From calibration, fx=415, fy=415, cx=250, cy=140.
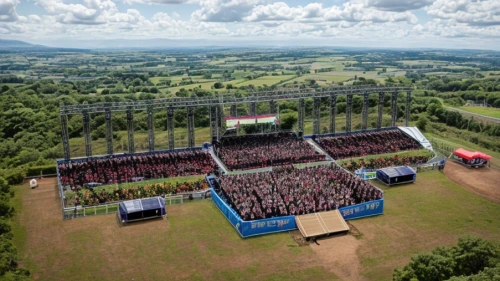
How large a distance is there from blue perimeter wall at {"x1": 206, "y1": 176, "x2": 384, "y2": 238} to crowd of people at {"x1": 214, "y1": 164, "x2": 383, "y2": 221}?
559 millimetres

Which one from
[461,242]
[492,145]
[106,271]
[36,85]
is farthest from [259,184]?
[36,85]

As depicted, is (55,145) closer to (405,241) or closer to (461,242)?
(405,241)

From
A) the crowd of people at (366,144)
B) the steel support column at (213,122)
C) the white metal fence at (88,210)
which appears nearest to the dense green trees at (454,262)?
the white metal fence at (88,210)

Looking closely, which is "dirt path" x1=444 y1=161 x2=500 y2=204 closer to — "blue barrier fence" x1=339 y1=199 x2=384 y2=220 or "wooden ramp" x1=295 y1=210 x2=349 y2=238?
"blue barrier fence" x1=339 y1=199 x2=384 y2=220

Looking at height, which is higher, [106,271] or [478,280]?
[478,280]

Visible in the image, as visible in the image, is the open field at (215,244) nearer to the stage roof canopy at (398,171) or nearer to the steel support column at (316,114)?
the stage roof canopy at (398,171)

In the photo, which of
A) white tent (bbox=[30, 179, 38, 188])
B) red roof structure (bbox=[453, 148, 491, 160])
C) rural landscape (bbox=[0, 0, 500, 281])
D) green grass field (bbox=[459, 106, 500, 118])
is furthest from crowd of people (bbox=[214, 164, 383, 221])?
green grass field (bbox=[459, 106, 500, 118])

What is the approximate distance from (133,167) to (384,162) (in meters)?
23.4

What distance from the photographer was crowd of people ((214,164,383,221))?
90.8ft

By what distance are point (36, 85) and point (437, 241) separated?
373ft

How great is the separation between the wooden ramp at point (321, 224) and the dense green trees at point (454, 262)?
7777 mm

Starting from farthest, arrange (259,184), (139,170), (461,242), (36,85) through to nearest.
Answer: (36,85) < (139,170) < (259,184) < (461,242)

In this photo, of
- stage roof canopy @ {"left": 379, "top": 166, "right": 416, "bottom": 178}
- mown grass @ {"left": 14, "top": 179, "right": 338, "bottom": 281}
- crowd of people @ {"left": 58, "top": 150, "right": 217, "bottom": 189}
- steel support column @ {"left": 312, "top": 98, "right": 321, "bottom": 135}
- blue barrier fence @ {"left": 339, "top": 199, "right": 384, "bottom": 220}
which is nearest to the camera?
mown grass @ {"left": 14, "top": 179, "right": 338, "bottom": 281}

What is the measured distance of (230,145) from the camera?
135ft
